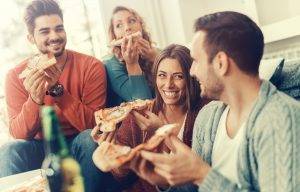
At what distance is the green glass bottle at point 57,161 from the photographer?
1259mm

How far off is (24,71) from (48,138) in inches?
9.3

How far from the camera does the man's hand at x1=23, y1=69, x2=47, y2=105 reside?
50.6 inches

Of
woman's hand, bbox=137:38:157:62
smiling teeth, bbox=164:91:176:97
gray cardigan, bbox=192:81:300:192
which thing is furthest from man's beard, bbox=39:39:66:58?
gray cardigan, bbox=192:81:300:192

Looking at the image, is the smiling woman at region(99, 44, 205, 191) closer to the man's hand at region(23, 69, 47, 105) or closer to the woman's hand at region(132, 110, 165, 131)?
the woman's hand at region(132, 110, 165, 131)

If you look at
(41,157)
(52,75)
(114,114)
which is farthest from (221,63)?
(41,157)

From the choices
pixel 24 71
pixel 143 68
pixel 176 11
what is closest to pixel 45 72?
pixel 24 71

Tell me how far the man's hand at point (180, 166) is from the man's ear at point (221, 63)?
226 mm

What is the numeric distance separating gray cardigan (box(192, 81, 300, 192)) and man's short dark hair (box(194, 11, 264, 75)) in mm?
72

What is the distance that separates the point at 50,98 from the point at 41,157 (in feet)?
0.67

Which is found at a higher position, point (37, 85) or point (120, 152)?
point (37, 85)

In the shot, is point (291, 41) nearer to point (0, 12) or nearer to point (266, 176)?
point (266, 176)

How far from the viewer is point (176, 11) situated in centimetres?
133

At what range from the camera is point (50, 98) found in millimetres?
1307

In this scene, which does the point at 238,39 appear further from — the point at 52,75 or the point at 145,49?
the point at 52,75
